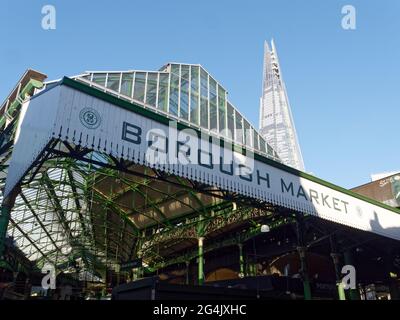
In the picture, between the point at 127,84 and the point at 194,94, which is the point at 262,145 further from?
the point at 127,84

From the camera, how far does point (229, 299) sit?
30.2 feet

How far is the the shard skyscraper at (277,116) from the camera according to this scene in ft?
522

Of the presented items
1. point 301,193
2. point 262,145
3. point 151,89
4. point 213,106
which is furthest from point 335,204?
point 151,89

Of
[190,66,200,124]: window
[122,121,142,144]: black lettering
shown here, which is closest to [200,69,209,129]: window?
[190,66,200,124]: window

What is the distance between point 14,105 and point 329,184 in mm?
15814

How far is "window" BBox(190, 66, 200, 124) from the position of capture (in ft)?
78.6

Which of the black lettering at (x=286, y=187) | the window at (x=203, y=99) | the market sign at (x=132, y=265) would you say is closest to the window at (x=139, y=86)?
the window at (x=203, y=99)

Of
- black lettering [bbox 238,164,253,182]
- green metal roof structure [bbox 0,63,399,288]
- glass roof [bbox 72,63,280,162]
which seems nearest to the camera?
black lettering [bbox 238,164,253,182]

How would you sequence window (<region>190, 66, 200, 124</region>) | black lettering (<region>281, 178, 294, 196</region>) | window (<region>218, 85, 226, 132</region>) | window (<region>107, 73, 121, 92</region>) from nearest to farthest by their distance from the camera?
black lettering (<region>281, 178, 294, 196</region>), window (<region>107, 73, 121, 92</region>), window (<region>190, 66, 200, 124</region>), window (<region>218, 85, 226, 132</region>)

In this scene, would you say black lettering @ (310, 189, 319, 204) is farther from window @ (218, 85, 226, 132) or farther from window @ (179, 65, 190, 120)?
window @ (179, 65, 190, 120)

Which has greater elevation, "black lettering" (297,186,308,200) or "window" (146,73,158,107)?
"window" (146,73,158,107)

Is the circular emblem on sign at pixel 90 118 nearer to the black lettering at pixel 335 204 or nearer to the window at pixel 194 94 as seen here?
the black lettering at pixel 335 204

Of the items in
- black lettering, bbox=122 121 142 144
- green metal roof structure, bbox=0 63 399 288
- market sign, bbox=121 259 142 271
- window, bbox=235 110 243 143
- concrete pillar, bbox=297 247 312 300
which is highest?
window, bbox=235 110 243 143

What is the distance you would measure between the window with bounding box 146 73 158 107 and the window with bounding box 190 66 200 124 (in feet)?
8.96
